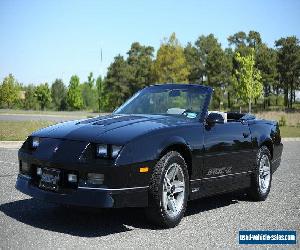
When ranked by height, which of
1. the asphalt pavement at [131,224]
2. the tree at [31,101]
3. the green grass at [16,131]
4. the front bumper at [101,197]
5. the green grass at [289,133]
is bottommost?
the green grass at [289,133]

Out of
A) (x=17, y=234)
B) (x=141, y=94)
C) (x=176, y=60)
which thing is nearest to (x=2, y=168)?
(x=141, y=94)

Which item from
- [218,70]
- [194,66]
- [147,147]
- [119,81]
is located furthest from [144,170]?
[119,81]

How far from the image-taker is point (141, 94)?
6.65m

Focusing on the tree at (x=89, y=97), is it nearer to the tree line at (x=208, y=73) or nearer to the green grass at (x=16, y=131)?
the tree line at (x=208, y=73)

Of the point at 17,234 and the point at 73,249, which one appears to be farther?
the point at 17,234

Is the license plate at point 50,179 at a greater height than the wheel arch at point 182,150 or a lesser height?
lesser

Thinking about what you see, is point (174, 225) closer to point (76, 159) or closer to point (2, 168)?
point (76, 159)

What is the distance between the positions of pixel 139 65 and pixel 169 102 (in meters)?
65.9

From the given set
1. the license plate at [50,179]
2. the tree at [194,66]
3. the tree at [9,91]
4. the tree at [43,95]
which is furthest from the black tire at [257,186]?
the tree at [43,95]

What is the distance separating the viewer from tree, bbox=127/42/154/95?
67938mm

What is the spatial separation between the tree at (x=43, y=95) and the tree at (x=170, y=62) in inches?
1676

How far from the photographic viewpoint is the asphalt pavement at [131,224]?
14.4 ft

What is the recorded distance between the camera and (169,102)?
245 inches

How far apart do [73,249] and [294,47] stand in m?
62.2
